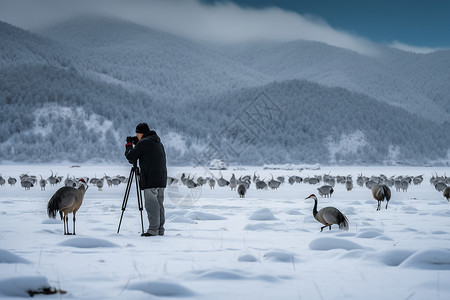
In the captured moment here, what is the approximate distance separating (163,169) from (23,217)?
5.02 m

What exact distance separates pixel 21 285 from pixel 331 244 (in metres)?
4.36

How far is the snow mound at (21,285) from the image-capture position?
155 inches

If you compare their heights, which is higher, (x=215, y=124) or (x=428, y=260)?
(x=215, y=124)

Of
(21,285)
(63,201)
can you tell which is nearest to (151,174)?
(63,201)

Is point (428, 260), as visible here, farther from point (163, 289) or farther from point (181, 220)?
point (181, 220)

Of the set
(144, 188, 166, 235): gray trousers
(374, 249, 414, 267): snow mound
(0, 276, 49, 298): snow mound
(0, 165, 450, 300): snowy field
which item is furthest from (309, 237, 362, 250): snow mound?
(0, 276, 49, 298): snow mound

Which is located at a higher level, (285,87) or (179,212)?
(285,87)

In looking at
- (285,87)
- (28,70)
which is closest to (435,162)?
(285,87)

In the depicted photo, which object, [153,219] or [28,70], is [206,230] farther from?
[28,70]

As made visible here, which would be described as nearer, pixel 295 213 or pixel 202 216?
pixel 202 216

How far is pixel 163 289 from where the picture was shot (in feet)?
13.6

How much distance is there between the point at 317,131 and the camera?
11550 centimetres

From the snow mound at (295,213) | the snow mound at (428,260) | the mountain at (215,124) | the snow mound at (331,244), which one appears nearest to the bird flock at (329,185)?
the snow mound at (295,213)

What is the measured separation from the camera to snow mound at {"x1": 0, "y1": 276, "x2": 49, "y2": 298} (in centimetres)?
393
